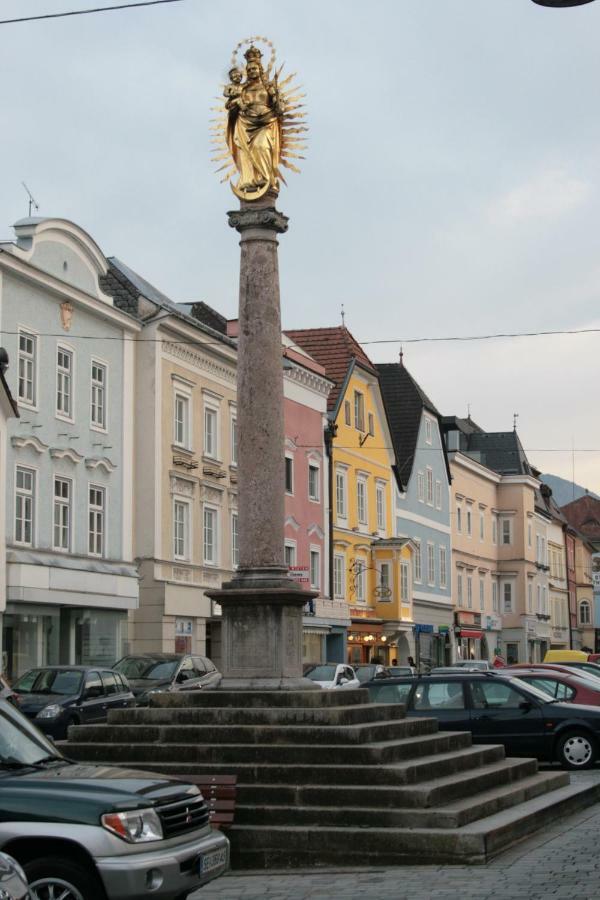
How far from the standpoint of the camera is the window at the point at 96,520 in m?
39.0

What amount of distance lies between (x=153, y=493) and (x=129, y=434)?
1.76 meters

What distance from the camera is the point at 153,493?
4147 centimetres

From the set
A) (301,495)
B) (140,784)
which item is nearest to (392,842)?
(140,784)

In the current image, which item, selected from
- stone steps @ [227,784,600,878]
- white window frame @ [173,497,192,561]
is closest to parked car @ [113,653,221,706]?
white window frame @ [173,497,192,561]

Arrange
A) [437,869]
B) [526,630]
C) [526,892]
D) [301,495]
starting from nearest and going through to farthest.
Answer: [526,892]
[437,869]
[301,495]
[526,630]

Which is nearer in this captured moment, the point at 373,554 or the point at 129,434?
the point at 129,434

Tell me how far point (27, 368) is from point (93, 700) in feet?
37.0

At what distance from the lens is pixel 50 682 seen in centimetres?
2808

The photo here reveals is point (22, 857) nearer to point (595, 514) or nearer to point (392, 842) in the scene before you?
point (392, 842)

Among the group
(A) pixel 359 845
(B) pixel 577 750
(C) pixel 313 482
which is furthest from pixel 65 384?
(A) pixel 359 845

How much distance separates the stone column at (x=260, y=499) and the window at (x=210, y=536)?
27353 millimetres

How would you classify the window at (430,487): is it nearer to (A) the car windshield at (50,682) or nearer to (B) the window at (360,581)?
(B) the window at (360,581)

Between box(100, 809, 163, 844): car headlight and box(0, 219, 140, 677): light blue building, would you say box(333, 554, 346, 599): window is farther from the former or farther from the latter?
box(100, 809, 163, 844): car headlight

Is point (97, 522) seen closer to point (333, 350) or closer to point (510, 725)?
point (510, 725)
